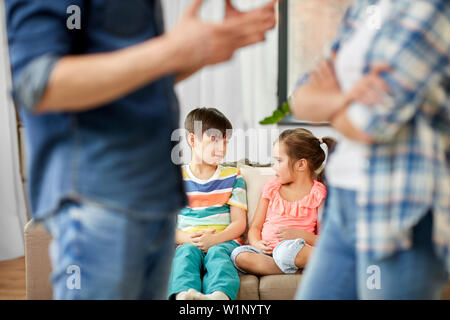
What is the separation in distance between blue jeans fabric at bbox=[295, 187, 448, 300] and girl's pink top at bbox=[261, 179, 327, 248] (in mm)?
867

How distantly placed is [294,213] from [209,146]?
0.35 metres

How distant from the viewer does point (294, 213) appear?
59.3 inches

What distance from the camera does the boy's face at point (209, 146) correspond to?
1389 mm

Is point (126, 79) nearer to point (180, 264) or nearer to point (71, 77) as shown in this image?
point (71, 77)

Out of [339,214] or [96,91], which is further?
[339,214]

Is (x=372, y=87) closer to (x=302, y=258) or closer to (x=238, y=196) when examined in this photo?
(x=302, y=258)

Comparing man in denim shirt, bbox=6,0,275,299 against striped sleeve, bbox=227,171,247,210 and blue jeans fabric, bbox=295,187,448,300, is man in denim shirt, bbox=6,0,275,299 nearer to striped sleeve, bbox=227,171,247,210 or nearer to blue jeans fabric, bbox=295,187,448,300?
blue jeans fabric, bbox=295,187,448,300

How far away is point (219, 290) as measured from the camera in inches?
49.6

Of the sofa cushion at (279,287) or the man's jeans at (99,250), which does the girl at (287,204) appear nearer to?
the sofa cushion at (279,287)

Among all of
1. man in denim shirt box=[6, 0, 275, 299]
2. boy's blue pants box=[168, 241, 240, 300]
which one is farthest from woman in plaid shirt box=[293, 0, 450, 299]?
boy's blue pants box=[168, 241, 240, 300]

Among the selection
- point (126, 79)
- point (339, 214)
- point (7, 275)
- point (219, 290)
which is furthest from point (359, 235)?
point (7, 275)

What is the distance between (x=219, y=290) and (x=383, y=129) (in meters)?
0.86

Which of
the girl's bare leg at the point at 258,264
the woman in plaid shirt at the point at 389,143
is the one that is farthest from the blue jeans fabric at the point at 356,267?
the girl's bare leg at the point at 258,264
